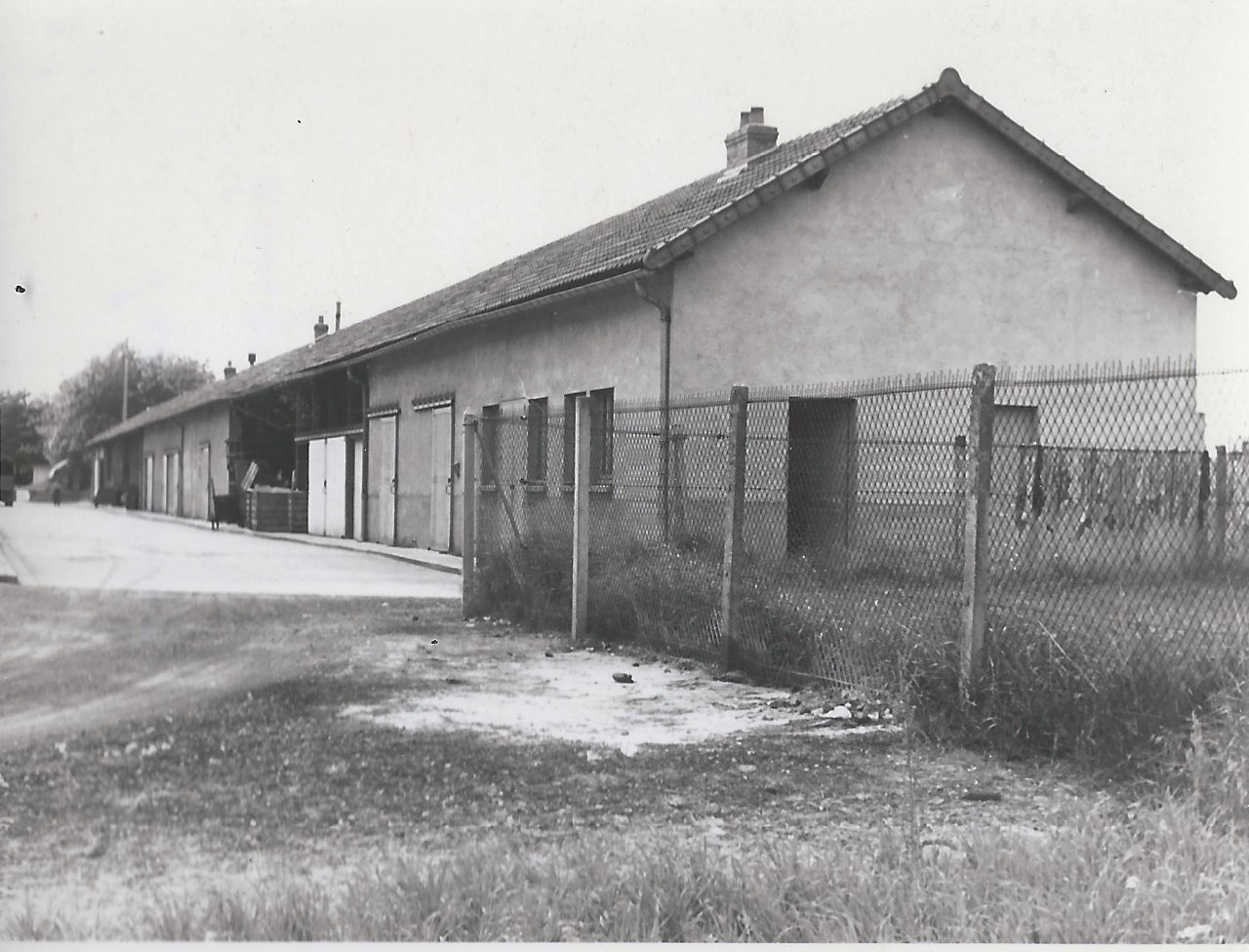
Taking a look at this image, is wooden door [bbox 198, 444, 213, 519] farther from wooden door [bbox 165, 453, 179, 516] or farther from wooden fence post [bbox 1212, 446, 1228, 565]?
wooden fence post [bbox 1212, 446, 1228, 565]

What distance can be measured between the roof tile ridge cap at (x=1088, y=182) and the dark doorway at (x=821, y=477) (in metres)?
3.77

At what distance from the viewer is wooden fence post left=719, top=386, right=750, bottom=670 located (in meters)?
8.01

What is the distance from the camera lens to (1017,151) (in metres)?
15.3

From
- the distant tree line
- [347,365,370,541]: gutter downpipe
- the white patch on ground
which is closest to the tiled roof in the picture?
[347,365,370,541]: gutter downpipe

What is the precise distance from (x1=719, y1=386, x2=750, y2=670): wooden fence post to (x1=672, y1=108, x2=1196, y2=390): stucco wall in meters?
5.80

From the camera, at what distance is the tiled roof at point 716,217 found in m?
13.8

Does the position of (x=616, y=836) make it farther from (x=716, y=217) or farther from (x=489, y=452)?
(x=716, y=217)

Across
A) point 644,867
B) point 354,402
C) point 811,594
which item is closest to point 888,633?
point 811,594

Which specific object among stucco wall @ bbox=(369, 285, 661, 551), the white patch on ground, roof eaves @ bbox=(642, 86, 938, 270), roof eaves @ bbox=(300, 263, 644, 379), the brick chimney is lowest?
the white patch on ground

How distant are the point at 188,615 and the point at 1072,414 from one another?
33.9ft

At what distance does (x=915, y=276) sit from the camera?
14805 mm

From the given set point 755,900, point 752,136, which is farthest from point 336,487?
point 755,900

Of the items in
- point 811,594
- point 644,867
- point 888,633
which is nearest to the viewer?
point 644,867

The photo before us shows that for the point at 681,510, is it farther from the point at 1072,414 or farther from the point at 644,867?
the point at 1072,414
